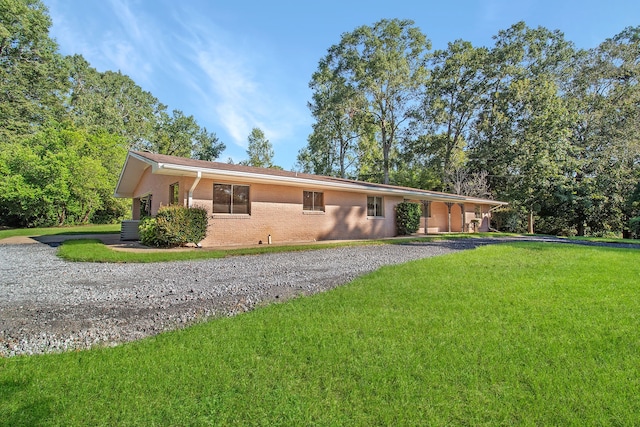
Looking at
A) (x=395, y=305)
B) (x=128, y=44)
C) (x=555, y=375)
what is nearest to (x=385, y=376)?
(x=555, y=375)

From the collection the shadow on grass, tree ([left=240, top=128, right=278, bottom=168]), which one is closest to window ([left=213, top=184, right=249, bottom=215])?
the shadow on grass

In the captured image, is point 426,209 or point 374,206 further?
point 426,209

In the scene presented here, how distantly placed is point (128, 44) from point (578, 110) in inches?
1295

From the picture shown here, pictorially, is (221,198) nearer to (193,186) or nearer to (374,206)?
(193,186)

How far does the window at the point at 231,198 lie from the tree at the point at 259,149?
99.9 feet

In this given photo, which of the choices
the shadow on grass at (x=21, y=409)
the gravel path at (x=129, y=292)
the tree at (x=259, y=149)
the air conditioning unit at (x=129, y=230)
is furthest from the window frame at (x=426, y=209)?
the tree at (x=259, y=149)

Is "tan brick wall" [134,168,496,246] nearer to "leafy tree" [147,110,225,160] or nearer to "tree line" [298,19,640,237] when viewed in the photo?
"tree line" [298,19,640,237]

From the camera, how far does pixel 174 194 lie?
11.6 metres

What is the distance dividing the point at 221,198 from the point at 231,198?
14.7 inches

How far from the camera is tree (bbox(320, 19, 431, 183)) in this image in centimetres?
2922

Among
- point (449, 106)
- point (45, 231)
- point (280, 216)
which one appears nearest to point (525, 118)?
point (449, 106)

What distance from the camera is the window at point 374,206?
1652 centimetres

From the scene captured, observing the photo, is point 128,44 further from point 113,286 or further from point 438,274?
point 438,274

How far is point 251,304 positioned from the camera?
428 cm
